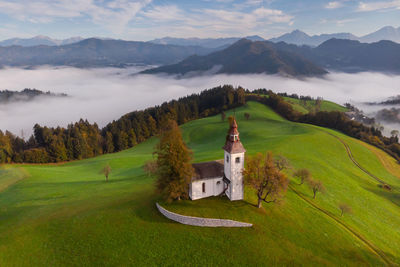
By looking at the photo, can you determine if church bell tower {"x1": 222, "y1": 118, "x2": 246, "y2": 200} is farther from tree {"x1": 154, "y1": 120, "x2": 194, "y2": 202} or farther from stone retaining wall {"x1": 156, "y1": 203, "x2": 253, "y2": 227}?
tree {"x1": 154, "y1": 120, "x2": 194, "y2": 202}

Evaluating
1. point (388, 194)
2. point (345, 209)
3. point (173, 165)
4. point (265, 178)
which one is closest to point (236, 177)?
point (265, 178)

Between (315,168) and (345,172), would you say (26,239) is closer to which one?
(315,168)

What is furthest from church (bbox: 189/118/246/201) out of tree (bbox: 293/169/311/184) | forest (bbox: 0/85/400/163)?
forest (bbox: 0/85/400/163)

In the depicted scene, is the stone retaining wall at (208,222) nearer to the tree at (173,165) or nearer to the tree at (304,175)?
the tree at (173,165)

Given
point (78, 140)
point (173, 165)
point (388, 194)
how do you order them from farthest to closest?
point (78, 140)
point (388, 194)
point (173, 165)

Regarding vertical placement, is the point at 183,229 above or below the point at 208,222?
below

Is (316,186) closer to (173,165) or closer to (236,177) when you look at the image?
(236,177)

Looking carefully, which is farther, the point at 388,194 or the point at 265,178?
the point at 388,194

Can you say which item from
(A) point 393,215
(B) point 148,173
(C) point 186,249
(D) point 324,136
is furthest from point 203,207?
(D) point 324,136
